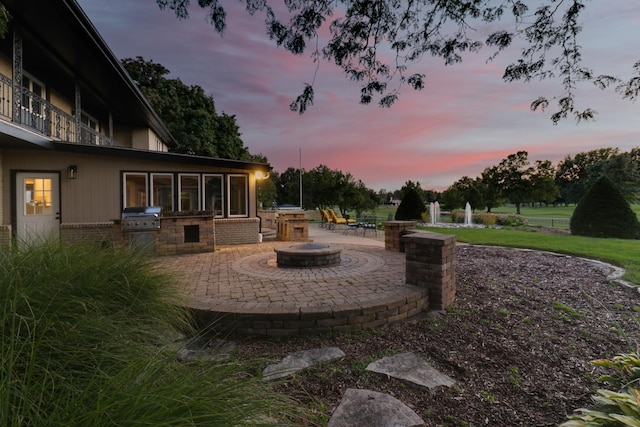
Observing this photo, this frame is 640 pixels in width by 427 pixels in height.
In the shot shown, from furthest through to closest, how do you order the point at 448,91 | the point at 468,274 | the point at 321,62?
the point at 448,91 → the point at 468,274 → the point at 321,62

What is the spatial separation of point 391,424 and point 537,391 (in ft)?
4.97

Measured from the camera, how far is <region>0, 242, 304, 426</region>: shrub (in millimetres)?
1187

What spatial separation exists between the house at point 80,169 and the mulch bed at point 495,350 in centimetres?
642

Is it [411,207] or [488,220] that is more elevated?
[411,207]

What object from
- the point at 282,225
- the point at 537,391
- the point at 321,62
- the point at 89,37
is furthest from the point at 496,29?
the point at 89,37

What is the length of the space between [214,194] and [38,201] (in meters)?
5.03

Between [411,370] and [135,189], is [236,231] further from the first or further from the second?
[411,370]

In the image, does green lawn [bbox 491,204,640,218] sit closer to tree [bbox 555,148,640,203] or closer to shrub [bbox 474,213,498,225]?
tree [bbox 555,148,640,203]

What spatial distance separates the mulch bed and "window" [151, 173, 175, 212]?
8.47m

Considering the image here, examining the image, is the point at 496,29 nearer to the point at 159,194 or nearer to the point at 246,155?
the point at 159,194

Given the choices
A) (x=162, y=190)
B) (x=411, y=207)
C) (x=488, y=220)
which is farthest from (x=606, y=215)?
(x=162, y=190)

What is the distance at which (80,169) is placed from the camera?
29.8ft

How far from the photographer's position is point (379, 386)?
98.6 inches

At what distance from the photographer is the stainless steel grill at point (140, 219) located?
7398mm
